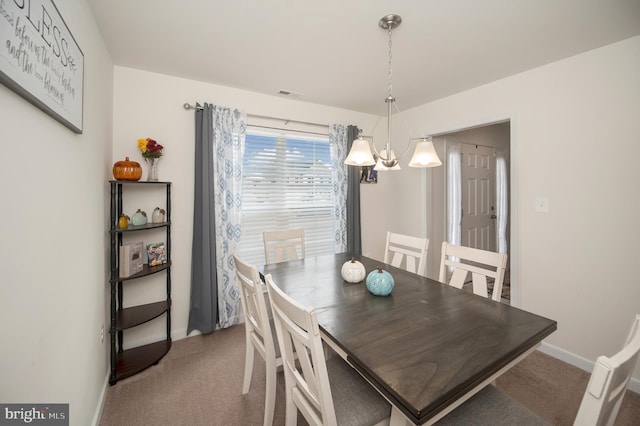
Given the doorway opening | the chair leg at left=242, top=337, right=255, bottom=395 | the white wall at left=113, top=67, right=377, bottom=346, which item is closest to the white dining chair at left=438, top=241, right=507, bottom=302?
the chair leg at left=242, top=337, right=255, bottom=395

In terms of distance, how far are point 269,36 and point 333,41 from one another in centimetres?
47

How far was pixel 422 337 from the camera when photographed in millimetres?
1084

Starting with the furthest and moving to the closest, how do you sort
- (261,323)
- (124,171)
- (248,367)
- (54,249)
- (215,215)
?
1. (215,215)
2. (124,171)
3. (248,367)
4. (261,323)
5. (54,249)

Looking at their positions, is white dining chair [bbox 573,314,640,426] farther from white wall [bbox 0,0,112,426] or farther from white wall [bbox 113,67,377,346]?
white wall [bbox 113,67,377,346]

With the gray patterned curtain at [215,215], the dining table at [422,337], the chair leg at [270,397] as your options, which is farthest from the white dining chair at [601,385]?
the gray patterned curtain at [215,215]

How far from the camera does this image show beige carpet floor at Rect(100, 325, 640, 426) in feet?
5.28

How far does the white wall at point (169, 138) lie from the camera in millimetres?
2291

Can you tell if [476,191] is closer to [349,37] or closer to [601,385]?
[349,37]

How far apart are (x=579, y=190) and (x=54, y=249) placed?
135 inches

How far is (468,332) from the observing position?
112 cm

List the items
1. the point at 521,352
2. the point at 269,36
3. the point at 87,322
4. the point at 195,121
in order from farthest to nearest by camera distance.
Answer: the point at 195,121, the point at 269,36, the point at 87,322, the point at 521,352

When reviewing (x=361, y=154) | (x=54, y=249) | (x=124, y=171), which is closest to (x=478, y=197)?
(x=361, y=154)

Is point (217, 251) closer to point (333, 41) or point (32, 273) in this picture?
point (32, 273)

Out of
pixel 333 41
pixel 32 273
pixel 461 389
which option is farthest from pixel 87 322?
pixel 333 41
